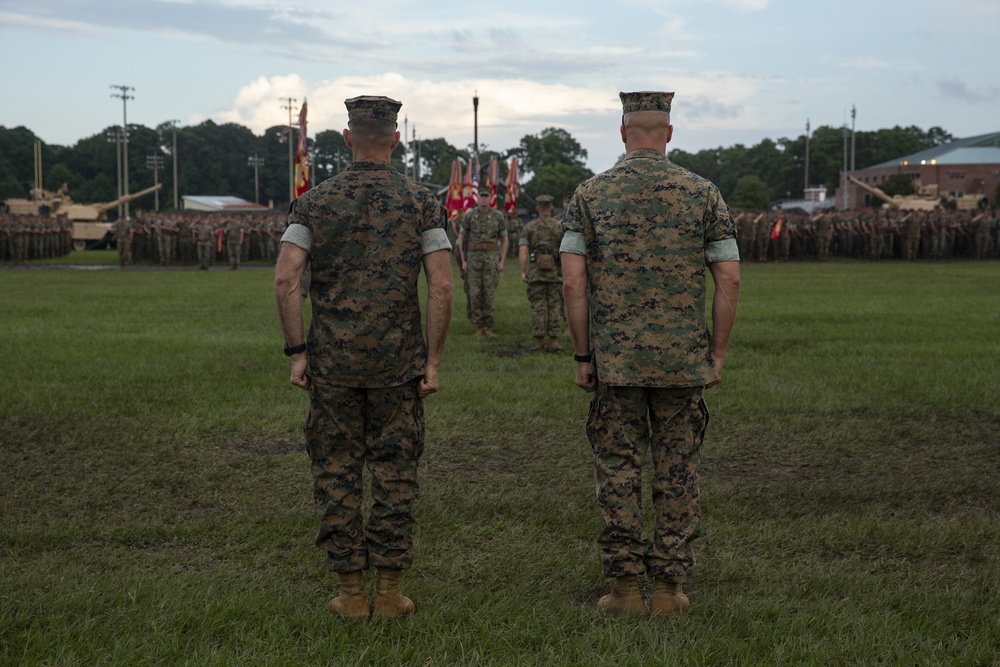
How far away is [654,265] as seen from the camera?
407 centimetres

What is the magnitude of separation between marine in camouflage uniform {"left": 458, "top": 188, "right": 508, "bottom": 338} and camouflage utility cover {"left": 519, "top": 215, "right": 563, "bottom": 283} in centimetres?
104

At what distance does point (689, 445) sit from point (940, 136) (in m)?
141

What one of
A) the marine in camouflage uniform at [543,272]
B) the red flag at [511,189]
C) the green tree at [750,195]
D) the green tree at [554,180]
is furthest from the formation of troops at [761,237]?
the green tree at [554,180]

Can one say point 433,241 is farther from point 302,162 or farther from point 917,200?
point 917,200

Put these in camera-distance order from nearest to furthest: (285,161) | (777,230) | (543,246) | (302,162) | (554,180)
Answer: (543,246) → (302,162) → (777,230) → (554,180) → (285,161)

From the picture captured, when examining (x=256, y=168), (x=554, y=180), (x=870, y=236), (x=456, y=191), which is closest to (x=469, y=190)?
(x=456, y=191)

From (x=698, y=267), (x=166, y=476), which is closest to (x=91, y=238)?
(x=166, y=476)

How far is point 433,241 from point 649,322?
90 cm

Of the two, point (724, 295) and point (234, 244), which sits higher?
point (234, 244)

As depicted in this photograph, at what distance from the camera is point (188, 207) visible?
331ft

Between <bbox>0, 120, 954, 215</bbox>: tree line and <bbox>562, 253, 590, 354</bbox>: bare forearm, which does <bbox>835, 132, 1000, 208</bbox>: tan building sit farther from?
<bbox>562, 253, 590, 354</bbox>: bare forearm

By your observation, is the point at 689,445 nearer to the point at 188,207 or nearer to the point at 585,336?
the point at 585,336

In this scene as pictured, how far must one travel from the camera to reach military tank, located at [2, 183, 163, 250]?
162 ft

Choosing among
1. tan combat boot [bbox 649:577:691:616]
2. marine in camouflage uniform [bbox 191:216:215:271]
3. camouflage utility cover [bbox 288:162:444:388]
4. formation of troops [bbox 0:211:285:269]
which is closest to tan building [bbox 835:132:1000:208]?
formation of troops [bbox 0:211:285:269]
